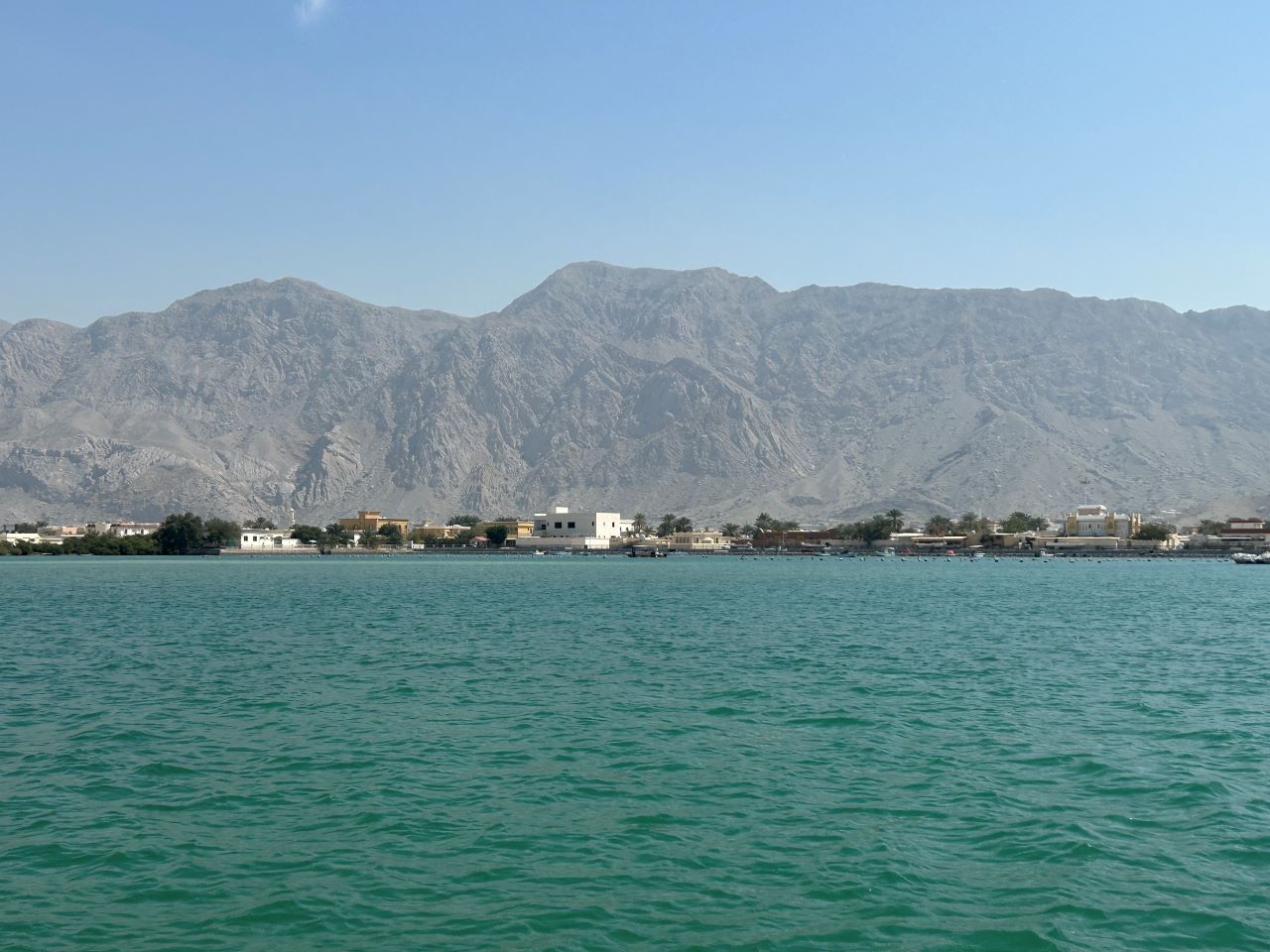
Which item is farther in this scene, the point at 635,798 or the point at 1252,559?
the point at 1252,559

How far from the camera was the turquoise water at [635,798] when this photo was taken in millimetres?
12578

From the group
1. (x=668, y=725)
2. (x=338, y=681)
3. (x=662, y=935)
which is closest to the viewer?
(x=662, y=935)

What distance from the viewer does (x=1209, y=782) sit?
1861cm

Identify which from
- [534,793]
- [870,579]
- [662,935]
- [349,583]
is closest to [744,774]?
[534,793]

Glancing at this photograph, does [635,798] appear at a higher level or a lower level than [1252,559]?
higher

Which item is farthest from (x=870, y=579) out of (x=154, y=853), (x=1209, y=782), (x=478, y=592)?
(x=154, y=853)

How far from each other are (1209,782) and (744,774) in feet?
25.3

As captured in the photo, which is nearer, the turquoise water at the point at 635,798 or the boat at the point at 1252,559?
the turquoise water at the point at 635,798

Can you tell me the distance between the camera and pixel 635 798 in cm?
1772

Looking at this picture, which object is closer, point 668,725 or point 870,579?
point 668,725

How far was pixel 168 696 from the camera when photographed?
28.9m

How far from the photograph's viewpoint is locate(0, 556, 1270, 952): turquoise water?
12578mm

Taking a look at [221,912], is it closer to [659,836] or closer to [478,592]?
[659,836]

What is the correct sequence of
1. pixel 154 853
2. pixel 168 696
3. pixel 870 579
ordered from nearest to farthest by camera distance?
1. pixel 154 853
2. pixel 168 696
3. pixel 870 579
